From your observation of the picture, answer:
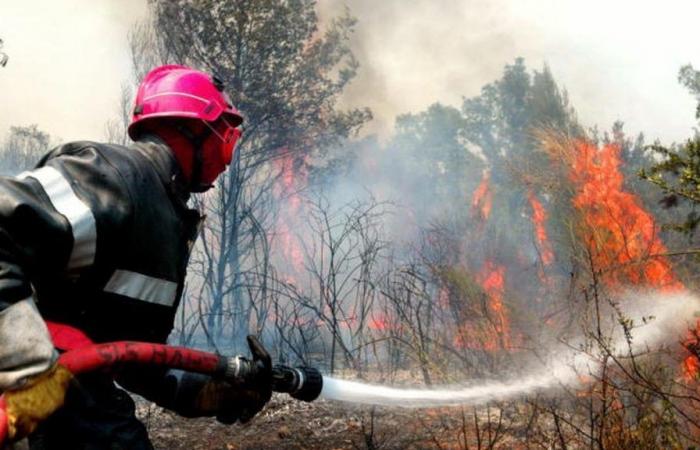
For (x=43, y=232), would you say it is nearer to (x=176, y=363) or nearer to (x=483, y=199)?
(x=176, y=363)

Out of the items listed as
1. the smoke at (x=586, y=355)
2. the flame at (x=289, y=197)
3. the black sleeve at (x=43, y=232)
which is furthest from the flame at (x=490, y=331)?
the flame at (x=289, y=197)

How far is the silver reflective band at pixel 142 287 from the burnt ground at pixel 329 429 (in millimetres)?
3774

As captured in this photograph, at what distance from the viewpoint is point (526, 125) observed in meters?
29.8

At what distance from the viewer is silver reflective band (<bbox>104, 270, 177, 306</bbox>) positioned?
6.01 ft

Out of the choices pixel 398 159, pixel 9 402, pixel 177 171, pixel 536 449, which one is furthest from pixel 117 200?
pixel 398 159

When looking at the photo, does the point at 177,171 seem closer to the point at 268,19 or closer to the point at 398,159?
the point at 268,19

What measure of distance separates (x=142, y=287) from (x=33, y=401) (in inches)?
22.2

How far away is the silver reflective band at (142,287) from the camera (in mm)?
1831

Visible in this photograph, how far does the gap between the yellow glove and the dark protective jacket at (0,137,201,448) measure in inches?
1.2

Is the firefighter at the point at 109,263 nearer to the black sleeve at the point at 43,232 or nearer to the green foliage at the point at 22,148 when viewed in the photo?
the black sleeve at the point at 43,232

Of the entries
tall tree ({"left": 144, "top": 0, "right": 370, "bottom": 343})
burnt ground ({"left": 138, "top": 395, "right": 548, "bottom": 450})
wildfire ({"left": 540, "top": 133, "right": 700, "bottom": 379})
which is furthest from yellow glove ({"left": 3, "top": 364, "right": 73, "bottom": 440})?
tall tree ({"left": 144, "top": 0, "right": 370, "bottom": 343})

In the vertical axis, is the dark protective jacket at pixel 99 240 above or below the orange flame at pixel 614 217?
below

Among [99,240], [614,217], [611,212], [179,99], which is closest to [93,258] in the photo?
[99,240]

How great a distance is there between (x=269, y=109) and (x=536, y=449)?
50.8 ft
